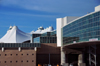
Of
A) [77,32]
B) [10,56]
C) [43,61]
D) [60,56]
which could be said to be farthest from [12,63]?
[77,32]

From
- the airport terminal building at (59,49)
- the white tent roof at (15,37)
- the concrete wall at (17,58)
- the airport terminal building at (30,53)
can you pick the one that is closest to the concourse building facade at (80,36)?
the airport terminal building at (59,49)

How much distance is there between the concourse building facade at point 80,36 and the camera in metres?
35.0

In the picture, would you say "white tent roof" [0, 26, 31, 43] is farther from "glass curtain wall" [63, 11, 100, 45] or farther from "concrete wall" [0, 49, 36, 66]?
"glass curtain wall" [63, 11, 100, 45]

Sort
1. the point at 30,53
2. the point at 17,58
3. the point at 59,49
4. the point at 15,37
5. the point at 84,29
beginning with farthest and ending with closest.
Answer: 1. the point at 15,37
2. the point at 59,49
3. the point at 30,53
4. the point at 17,58
5. the point at 84,29

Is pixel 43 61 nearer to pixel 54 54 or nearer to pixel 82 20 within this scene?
pixel 54 54

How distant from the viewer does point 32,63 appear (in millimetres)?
52812

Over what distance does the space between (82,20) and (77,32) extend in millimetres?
3234

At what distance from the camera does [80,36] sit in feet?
130

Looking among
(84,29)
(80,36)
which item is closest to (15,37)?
(80,36)

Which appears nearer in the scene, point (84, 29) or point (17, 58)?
point (84, 29)

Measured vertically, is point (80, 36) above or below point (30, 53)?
above

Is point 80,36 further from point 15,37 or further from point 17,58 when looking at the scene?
point 15,37

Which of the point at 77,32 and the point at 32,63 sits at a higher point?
the point at 77,32

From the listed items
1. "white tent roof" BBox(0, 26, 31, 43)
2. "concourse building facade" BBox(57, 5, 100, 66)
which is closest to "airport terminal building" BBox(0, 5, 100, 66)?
"concourse building facade" BBox(57, 5, 100, 66)
